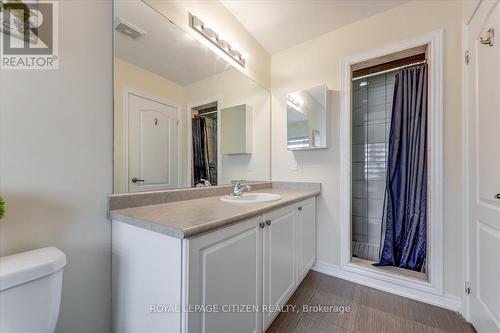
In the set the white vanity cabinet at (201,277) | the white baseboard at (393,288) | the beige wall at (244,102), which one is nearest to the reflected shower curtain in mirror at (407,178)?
the white baseboard at (393,288)

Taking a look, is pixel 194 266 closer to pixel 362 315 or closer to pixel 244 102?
pixel 362 315

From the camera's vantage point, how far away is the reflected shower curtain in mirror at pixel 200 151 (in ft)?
5.39

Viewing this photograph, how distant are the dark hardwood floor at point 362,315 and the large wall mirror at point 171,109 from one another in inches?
45.5

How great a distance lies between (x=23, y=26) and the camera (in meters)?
0.89

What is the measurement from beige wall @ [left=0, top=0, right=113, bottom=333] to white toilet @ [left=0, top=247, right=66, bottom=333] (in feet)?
0.55

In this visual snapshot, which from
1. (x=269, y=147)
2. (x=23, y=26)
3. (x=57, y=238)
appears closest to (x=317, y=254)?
(x=269, y=147)

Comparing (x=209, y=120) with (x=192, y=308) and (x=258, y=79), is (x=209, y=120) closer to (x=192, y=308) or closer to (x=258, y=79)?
(x=258, y=79)

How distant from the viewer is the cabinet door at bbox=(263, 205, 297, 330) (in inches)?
49.2

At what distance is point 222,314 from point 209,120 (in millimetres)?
1348

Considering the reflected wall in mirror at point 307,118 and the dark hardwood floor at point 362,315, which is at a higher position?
the reflected wall in mirror at point 307,118

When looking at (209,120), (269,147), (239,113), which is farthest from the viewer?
(269,147)

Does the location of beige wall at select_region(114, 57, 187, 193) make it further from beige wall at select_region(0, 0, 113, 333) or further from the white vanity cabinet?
the white vanity cabinet

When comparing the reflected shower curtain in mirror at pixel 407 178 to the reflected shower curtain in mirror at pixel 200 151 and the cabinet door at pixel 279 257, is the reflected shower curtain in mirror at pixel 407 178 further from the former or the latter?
the reflected shower curtain in mirror at pixel 200 151

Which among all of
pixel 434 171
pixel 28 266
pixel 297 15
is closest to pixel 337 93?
pixel 297 15
